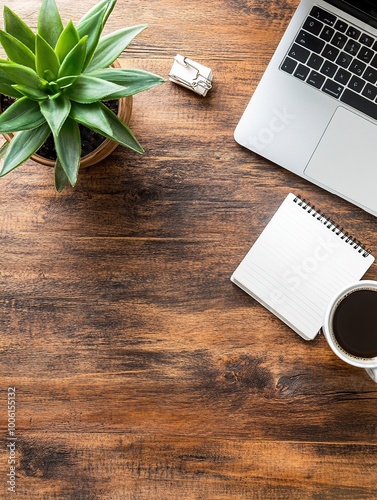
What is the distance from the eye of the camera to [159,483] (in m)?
0.92

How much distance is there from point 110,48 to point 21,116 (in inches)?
5.3

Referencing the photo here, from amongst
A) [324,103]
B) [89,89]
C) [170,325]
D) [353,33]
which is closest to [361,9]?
[353,33]

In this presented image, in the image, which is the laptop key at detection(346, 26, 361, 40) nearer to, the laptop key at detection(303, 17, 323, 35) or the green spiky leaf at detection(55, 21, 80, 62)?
the laptop key at detection(303, 17, 323, 35)

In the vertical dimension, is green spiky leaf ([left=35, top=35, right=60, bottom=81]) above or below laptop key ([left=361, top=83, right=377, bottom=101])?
below

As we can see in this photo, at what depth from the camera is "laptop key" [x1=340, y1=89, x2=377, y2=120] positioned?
0.86 metres

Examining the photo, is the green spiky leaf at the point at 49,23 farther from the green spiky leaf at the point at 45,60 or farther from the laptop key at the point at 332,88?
the laptop key at the point at 332,88

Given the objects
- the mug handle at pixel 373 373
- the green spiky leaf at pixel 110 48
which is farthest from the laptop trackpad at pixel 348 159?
the green spiky leaf at pixel 110 48

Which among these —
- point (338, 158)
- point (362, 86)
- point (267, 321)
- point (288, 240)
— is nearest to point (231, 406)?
point (267, 321)

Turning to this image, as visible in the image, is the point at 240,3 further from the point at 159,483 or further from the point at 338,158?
the point at 159,483

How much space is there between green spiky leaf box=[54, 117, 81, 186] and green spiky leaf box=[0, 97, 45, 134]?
0.03m

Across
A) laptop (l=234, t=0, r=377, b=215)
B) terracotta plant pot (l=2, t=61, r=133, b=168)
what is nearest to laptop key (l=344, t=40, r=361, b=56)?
laptop (l=234, t=0, r=377, b=215)

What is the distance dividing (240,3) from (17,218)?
19.1 inches

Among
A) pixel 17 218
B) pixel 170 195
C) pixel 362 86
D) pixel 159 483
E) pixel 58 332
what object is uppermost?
pixel 362 86

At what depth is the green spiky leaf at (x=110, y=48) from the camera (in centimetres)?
68
